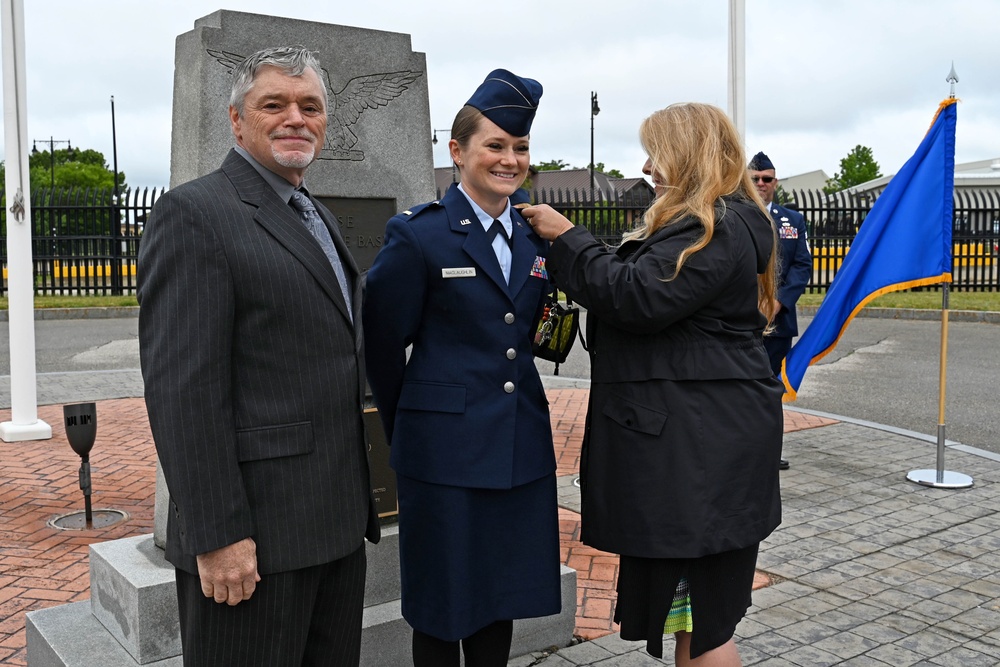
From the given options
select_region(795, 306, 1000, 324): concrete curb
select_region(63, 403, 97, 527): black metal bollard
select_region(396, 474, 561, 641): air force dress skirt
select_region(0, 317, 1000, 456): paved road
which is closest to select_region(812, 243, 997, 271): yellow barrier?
select_region(795, 306, 1000, 324): concrete curb

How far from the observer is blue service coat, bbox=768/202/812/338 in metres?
6.31

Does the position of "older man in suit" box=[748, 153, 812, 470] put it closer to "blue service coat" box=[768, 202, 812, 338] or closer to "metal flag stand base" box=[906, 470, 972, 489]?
"blue service coat" box=[768, 202, 812, 338]

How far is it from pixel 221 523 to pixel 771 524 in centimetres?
151

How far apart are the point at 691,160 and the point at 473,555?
122 cm

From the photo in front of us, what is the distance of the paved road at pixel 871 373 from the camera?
28.4 feet

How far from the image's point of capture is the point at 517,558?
265 centimetres

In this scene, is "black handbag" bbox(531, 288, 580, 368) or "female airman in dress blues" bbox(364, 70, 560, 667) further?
"black handbag" bbox(531, 288, 580, 368)

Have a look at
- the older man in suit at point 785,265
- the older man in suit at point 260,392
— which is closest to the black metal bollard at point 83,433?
the older man in suit at point 260,392

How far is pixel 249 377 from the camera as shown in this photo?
202 cm

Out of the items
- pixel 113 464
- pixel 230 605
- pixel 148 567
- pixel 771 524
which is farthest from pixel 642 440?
pixel 113 464

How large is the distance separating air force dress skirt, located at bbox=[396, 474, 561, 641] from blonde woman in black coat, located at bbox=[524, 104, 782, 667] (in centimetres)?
16

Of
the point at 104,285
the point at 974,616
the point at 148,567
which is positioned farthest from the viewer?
the point at 104,285

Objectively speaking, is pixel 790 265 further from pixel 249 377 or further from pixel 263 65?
pixel 249 377

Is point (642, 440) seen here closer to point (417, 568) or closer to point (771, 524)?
point (771, 524)
